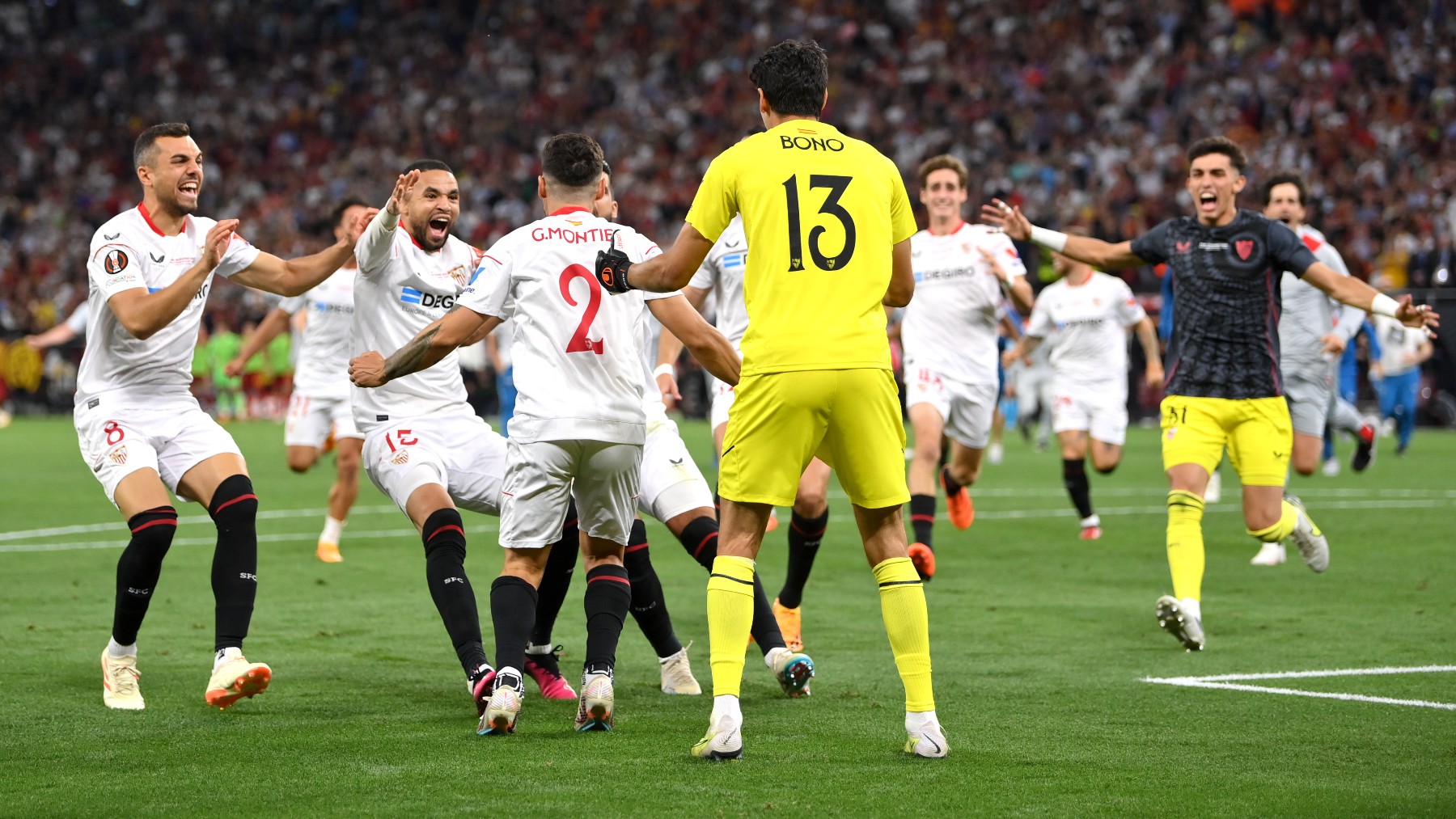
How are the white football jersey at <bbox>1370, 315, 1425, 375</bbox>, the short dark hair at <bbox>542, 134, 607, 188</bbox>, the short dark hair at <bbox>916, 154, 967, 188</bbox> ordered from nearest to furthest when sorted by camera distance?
the short dark hair at <bbox>542, 134, 607, 188</bbox> < the short dark hair at <bbox>916, 154, 967, 188</bbox> < the white football jersey at <bbox>1370, 315, 1425, 375</bbox>

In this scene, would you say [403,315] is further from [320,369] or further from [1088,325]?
[1088,325]

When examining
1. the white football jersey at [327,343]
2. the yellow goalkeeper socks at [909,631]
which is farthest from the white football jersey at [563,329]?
the white football jersey at [327,343]

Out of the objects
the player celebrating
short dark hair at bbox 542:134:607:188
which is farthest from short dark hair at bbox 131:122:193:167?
the player celebrating

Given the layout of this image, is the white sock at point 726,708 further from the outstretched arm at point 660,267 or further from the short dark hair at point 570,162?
the short dark hair at point 570,162

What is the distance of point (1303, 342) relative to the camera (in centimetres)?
1234

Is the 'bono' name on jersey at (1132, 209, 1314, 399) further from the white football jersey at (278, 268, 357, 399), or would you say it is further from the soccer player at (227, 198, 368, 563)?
the white football jersey at (278, 268, 357, 399)

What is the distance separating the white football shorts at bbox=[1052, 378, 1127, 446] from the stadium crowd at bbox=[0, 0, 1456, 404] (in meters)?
13.9

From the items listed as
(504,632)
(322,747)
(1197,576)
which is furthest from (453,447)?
(1197,576)

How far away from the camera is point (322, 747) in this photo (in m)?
5.73

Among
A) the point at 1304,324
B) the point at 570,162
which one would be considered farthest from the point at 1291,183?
the point at 570,162

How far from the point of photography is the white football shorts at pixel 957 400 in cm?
1116

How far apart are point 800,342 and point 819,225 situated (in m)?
0.41

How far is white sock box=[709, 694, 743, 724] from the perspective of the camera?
17.6 feet

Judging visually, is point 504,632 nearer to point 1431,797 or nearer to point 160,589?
point 1431,797
